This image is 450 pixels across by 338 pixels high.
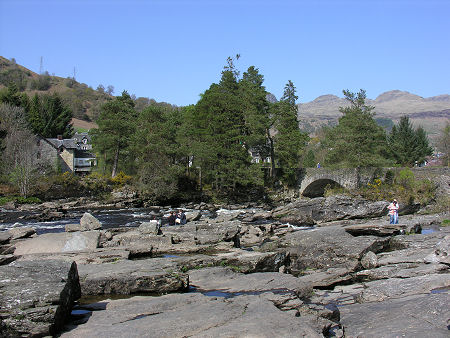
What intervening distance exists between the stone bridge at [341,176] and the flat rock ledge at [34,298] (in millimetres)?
41007

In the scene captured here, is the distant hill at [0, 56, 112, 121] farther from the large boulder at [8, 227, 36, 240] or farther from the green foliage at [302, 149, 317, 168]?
the large boulder at [8, 227, 36, 240]

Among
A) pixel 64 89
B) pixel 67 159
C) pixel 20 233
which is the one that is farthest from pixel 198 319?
pixel 64 89

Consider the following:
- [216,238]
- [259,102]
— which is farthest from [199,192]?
[216,238]

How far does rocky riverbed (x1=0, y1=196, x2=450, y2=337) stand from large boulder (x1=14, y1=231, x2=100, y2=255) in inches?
2.3

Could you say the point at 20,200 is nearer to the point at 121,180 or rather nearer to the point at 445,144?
the point at 121,180

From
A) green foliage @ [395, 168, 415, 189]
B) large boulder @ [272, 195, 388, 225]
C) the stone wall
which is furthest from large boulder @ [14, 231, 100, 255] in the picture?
the stone wall

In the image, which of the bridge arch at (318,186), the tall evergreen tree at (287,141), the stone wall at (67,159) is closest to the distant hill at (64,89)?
the stone wall at (67,159)

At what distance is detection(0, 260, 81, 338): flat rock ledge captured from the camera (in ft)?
30.4

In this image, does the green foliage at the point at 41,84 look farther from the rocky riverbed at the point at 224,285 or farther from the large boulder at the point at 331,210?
the rocky riverbed at the point at 224,285

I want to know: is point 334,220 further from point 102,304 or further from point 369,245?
point 102,304

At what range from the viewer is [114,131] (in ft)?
226

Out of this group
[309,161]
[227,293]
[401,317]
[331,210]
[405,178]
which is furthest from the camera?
[309,161]

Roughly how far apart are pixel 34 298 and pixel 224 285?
21.9ft

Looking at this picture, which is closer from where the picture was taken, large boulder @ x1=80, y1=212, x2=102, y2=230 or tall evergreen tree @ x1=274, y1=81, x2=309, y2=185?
large boulder @ x1=80, y1=212, x2=102, y2=230
